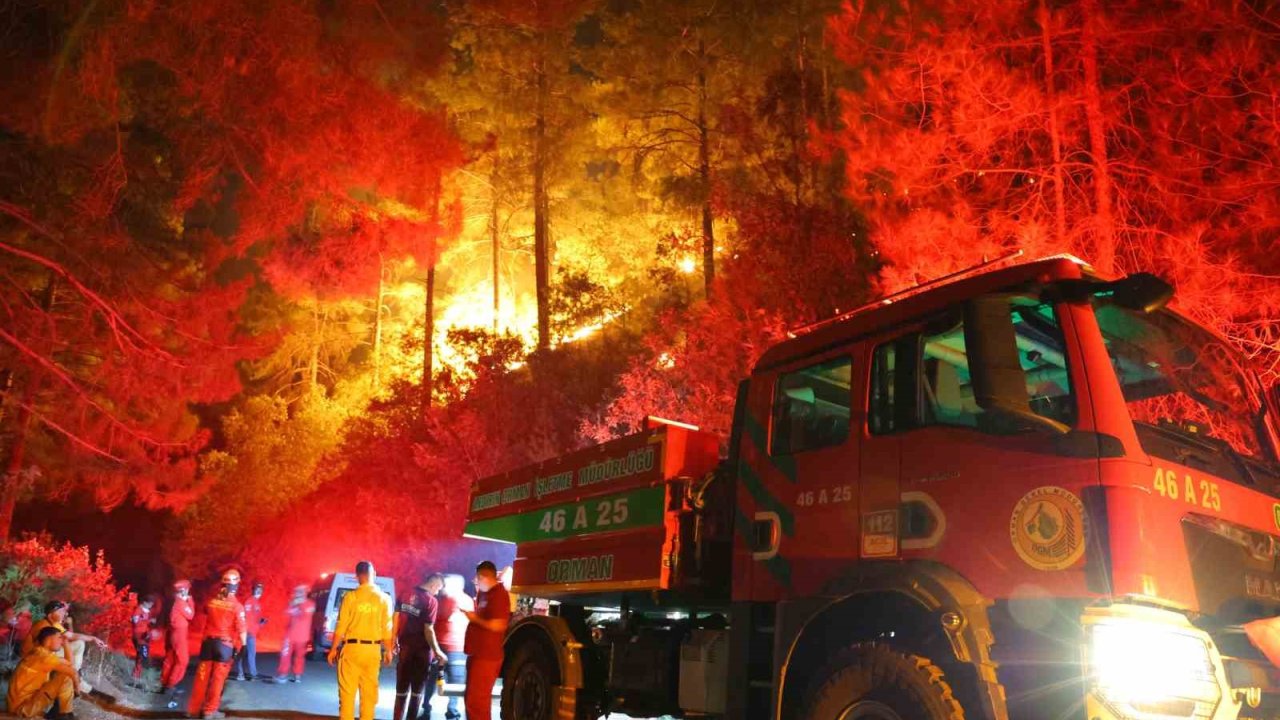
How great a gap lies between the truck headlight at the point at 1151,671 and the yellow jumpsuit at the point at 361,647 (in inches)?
242

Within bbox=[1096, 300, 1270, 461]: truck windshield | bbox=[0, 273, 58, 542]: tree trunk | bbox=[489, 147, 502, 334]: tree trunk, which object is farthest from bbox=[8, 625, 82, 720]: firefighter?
bbox=[489, 147, 502, 334]: tree trunk

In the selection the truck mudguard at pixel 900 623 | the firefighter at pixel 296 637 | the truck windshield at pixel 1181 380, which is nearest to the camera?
the truck mudguard at pixel 900 623

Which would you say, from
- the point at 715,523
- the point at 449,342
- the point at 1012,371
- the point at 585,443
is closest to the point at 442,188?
the point at 449,342

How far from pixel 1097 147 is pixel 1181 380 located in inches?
312

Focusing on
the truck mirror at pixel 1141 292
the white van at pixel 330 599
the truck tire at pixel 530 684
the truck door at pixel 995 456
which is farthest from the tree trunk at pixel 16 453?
the truck mirror at pixel 1141 292

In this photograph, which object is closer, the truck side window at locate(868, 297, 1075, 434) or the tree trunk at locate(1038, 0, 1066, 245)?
the truck side window at locate(868, 297, 1075, 434)

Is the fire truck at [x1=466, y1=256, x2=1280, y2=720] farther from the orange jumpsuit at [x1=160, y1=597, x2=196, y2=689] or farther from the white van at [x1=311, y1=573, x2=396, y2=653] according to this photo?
the white van at [x1=311, y1=573, x2=396, y2=653]

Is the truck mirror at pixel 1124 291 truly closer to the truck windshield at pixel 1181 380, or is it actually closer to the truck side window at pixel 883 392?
the truck windshield at pixel 1181 380

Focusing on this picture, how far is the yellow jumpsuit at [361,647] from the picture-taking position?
825 cm

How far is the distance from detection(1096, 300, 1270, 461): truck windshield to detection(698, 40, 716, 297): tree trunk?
1708 cm

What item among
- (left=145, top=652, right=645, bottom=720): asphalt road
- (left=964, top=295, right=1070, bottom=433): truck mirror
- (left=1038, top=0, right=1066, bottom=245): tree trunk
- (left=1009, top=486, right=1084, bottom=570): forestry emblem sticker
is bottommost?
(left=145, top=652, right=645, bottom=720): asphalt road

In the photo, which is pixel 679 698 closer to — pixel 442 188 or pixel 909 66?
pixel 909 66

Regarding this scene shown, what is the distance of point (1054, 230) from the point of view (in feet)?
41.2

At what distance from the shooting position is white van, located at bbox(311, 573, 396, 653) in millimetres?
18309
